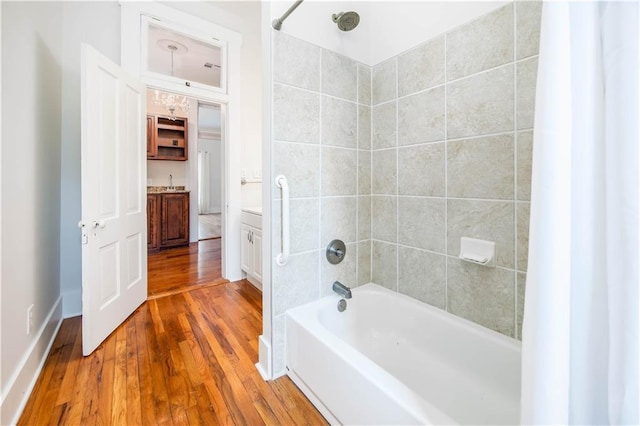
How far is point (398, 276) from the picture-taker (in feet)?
5.64

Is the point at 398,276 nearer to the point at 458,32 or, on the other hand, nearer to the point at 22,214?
the point at 458,32

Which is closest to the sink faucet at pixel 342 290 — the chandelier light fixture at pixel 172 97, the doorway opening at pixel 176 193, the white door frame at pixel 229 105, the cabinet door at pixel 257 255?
the cabinet door at pixel 257 255

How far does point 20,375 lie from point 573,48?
2.41 metres

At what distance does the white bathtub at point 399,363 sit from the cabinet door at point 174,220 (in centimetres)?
375

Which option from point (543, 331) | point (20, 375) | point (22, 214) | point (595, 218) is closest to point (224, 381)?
point (20, 375)

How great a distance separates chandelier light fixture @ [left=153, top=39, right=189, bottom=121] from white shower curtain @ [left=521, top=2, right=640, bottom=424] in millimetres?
3026

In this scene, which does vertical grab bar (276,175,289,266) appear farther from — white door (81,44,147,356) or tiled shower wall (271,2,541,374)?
white door (81,44,147,356)

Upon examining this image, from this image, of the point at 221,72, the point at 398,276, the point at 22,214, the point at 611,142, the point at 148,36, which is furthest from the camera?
the point at 221,72

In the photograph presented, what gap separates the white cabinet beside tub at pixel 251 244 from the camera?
8.57 feet

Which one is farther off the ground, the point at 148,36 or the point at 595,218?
the point at 148,36

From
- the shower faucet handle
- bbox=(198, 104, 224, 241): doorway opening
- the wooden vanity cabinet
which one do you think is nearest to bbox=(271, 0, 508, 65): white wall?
the shower faucet handle

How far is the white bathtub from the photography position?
3.20 ft

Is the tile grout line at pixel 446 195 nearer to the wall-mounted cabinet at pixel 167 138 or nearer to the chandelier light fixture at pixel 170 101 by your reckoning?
the chandelier light fixture at pixel 170 101

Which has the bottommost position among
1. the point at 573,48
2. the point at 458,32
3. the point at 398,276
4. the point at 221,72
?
the point at 398,276
